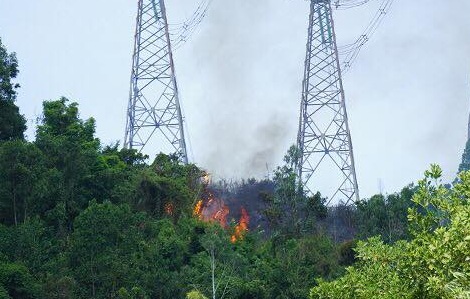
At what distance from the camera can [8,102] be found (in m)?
34.6

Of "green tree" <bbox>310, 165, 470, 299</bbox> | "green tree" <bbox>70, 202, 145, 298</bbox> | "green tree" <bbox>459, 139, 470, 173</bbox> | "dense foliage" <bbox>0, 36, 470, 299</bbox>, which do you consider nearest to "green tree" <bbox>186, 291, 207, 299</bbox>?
"dense foliage" <bbox>0, 36, 470, 299</bbox>

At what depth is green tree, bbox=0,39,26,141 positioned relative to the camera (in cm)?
3431

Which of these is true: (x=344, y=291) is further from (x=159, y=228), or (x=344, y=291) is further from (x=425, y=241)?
(x=159, y=228)

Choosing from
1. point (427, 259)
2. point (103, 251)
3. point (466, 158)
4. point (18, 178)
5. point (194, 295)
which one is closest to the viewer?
point (427, 259)

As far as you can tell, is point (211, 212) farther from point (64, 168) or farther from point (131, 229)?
point (131, 229)

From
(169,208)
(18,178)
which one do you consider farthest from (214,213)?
(18,178)

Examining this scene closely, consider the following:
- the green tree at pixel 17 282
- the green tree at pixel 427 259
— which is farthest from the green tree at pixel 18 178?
the green tree at pixel 427 259

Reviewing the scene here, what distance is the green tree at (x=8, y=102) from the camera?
3431cm

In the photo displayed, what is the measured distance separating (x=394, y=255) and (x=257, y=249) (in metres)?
25.8

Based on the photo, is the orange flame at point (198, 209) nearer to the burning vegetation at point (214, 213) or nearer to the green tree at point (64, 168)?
the burning vegetation at point (214, 213)

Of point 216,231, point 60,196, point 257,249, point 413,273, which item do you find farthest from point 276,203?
point 413,273

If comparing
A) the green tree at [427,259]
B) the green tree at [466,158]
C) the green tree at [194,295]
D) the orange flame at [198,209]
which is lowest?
the green tree at [427,259]

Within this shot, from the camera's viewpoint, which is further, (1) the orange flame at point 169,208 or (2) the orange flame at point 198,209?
(2) the orange flame at point 198,209

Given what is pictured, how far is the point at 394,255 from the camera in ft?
45.0
